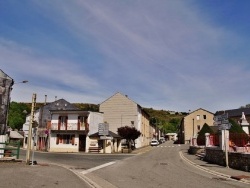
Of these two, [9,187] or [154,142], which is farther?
[154,142]

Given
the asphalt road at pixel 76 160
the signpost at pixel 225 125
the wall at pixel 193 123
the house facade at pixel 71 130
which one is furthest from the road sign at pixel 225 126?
the wall at pixel 193 123

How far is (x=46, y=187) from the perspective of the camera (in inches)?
446

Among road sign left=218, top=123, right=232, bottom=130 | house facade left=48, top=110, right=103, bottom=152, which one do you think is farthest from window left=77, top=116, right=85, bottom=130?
road sign left=218, top=123, right=232, bottom=130

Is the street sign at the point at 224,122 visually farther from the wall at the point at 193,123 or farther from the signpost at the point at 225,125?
the wall at the point at 193,123

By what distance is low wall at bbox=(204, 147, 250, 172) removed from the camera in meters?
18.2

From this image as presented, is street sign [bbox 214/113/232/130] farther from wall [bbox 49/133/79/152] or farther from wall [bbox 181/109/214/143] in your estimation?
wall [bbox 181/109/214/143]

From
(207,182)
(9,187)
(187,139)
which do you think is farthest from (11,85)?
(187,139)

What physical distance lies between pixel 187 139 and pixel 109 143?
4774 centimetres

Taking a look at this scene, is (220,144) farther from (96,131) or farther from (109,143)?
(96,131)

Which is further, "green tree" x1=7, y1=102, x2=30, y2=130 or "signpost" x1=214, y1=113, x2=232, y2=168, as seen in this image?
"green tree" x1=7, y1=102, x2=30, y2=130

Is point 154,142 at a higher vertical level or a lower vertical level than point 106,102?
lower

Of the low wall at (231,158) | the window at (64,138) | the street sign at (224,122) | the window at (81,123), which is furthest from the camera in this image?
the window at (64,138)

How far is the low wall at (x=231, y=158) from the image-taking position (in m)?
18.2

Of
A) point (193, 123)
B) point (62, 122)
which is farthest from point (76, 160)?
point (193, 123)
